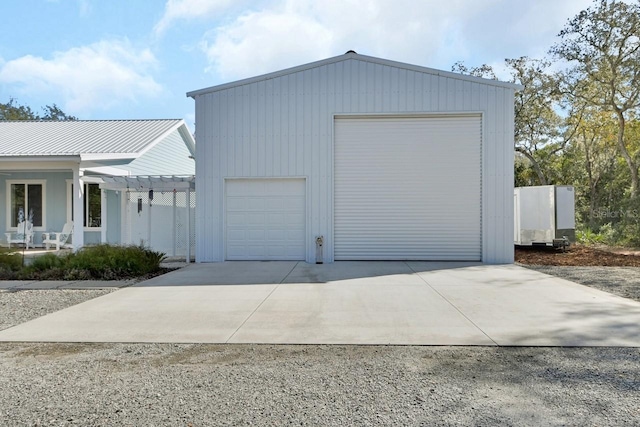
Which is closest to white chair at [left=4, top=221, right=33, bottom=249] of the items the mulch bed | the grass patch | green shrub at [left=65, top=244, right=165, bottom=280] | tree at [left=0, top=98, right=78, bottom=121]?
the grass patch

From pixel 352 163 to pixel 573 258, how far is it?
24.8 ft

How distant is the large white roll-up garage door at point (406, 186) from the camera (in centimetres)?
1288

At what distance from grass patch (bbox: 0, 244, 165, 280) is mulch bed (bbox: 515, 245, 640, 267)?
10836 millimetres

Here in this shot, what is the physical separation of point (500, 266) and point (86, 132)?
16483 millimetres

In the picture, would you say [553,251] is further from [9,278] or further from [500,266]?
[9,278]

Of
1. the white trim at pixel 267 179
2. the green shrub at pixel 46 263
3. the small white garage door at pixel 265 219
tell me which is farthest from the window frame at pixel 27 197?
the small white garage door at pixel 265 219

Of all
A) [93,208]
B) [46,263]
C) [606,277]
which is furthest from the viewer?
[93,208]

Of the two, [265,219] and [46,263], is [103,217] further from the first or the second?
[265,219]

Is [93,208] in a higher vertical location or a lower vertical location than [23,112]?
lower

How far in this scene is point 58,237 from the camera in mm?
15281

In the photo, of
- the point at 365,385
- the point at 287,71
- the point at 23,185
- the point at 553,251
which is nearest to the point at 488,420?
the point at 365,385

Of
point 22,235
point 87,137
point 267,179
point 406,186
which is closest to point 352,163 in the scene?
point 406,186

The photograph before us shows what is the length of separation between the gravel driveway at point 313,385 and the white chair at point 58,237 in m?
11.7

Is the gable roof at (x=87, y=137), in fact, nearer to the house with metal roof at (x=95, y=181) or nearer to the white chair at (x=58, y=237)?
the house with metal roof at (x=95, y=181)
